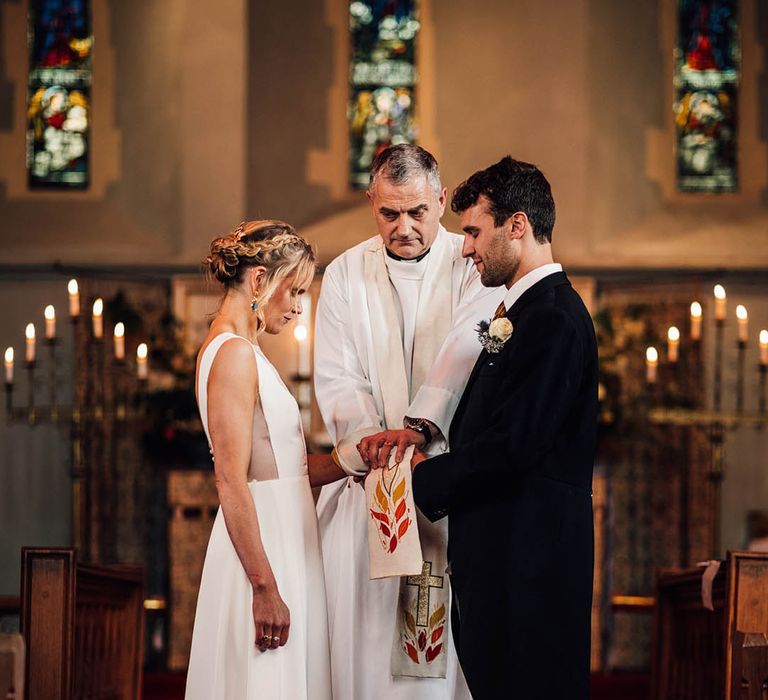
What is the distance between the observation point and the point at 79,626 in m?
4.57

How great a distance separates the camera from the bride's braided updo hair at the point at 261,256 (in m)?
3.55

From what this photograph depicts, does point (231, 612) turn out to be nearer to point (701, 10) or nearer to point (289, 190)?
point (289, 190)

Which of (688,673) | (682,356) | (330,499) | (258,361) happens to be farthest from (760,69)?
(258,361)

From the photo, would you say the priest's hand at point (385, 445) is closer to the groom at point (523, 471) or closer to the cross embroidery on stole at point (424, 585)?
the groom at point (523, 471)

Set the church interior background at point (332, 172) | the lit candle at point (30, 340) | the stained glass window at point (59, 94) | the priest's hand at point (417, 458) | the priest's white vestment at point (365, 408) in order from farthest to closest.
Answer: the stained glass window at point (59, 94) < the church interior background at point (332, 172) < the lit candle at point (30, 340) < the priest's white vestment at point (365, 408) < the priest's hand at point (417, 458)

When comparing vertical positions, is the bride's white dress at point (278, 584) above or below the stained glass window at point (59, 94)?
below

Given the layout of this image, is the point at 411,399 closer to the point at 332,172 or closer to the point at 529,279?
the point at 529,279

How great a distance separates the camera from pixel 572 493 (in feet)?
11.4

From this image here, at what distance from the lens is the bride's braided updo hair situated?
11.6ft

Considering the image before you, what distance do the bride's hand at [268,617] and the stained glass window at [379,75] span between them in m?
7.23

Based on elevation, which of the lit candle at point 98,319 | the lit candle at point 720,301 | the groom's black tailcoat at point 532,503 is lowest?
the groom's black tailcoat at point 532,503

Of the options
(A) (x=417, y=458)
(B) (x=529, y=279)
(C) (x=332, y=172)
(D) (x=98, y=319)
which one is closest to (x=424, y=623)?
(A) (x=417, y=458)

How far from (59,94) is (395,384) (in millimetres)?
6892

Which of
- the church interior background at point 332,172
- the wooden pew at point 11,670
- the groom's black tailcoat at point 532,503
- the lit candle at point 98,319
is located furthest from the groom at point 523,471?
the church interior background at point 332,172
